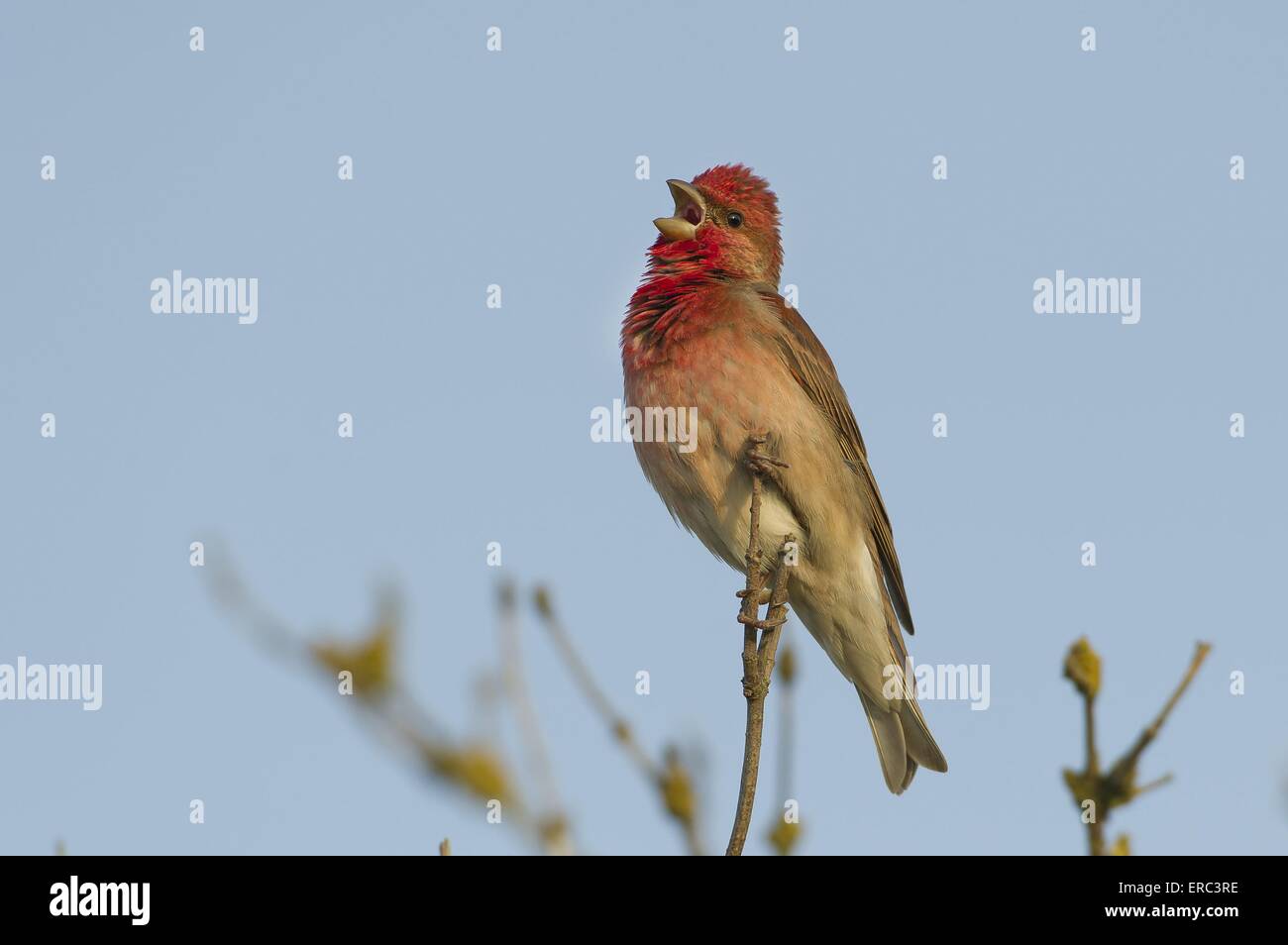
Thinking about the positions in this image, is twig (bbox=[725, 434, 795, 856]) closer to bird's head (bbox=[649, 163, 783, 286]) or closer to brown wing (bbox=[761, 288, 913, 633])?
brown wing (bbox=[761, 288, 913, 633])

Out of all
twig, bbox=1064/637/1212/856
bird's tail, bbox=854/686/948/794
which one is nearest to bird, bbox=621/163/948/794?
bird's tail, bbox=854/686/948/794

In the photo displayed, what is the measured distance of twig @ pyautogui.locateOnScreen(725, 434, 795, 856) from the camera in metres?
2.89

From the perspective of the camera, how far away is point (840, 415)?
7816 mm

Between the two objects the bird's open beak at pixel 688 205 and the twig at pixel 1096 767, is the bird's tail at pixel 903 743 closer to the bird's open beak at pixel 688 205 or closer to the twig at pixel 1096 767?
the bird's open beak at pixel 688 205

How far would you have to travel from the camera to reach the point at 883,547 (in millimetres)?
7883

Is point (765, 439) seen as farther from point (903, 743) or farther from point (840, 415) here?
point (903, 743)

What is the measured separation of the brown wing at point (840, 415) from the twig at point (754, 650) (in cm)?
81

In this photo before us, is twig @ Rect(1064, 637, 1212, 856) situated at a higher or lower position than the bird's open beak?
lower

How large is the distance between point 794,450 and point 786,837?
4.91 metres

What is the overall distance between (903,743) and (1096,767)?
6158 mm

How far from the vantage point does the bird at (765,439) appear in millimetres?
7043

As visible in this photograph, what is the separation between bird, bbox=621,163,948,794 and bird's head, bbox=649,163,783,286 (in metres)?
0.01
